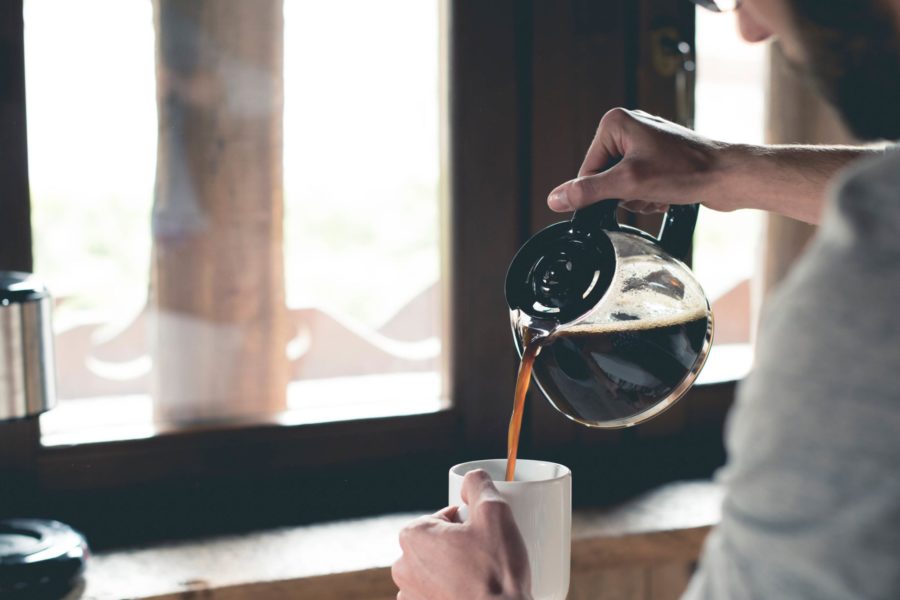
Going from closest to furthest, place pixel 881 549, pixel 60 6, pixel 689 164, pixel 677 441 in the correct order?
pixel 881 549 < pixel 689 164 < pixel 60 6 < pixel 677 441

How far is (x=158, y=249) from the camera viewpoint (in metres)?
1.40

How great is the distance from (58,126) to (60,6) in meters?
0.16

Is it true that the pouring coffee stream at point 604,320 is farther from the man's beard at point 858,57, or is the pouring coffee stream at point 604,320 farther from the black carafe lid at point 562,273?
the man's beard at point 858,57

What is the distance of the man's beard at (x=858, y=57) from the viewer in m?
0.61

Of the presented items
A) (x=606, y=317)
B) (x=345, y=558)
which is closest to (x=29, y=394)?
(x=345, y=558)

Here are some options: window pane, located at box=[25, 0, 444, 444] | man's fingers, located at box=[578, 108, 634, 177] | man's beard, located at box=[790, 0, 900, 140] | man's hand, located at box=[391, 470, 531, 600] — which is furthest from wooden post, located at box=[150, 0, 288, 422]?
man's beard, located at box=[790, 0, 900, 140]

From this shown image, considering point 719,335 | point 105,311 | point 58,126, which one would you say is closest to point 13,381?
point 105,311

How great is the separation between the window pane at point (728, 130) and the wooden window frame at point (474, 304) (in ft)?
0.33

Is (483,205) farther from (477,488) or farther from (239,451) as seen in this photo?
(477,488)

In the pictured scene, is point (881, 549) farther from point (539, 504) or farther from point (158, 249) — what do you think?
point (158, 249)

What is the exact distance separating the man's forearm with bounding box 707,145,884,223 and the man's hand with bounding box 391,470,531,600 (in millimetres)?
453

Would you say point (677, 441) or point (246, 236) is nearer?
point (246, 236)

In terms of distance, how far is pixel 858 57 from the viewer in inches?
24.4

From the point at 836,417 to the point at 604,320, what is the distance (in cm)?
41
